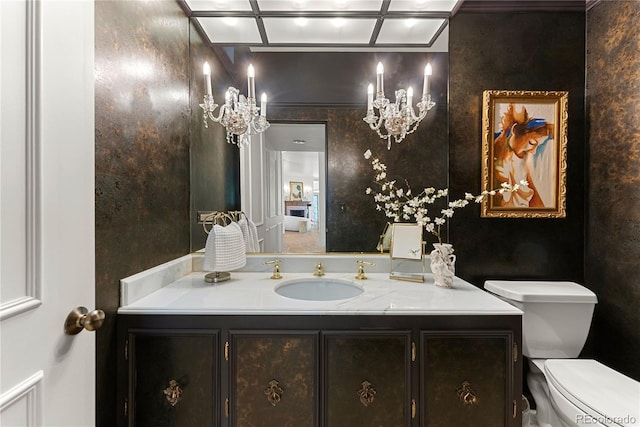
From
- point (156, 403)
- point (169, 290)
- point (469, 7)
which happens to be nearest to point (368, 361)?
point (156, 403)

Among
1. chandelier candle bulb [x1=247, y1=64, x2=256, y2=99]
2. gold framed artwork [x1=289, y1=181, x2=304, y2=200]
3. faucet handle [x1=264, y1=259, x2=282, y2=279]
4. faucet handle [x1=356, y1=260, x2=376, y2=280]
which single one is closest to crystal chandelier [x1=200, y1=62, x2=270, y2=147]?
chandelier candle bulb [x1=247, y1=64, x2=256, y2=99]

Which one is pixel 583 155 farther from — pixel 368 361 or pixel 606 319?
pixel 368 361

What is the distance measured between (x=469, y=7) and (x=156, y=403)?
7.92 feet

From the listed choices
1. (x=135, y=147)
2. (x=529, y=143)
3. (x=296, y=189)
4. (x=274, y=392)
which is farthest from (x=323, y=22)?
(x=274, y=392)

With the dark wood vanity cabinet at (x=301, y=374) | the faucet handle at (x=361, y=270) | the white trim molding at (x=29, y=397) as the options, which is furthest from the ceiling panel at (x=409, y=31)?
the white trim molding at (x=29, y=397)

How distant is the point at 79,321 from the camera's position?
0.61 meters

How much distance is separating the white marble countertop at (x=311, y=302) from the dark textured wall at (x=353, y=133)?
1.29 ft

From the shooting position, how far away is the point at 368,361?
1.05 m

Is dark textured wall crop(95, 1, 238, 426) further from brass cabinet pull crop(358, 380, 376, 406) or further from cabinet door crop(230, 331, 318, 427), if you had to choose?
brass cabinet pull crop(358, 380, 376, 406)

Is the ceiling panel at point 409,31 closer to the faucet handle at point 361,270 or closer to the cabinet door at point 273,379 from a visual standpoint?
the faucet handle at point 361,270

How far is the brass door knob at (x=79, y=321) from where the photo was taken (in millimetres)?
595

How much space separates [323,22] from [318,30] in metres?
0.05

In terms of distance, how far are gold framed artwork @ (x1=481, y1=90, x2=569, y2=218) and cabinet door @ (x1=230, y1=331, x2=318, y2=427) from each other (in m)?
1.34

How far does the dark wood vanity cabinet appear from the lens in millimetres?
1040
